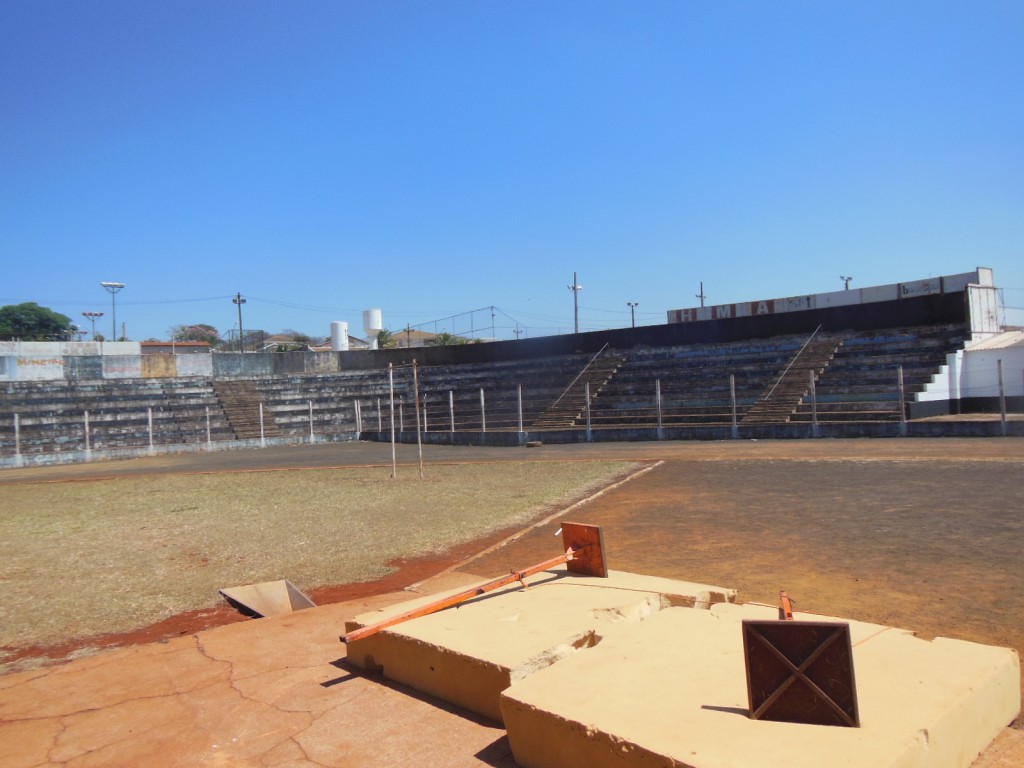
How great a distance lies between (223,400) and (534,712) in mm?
30935

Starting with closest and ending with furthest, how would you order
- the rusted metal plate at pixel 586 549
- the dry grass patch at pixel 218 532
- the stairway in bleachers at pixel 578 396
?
the rusted metal plate at pixel 586 549, the dry grass patch at pixel 218 532, the stairway in bleachers at pixel 578 396

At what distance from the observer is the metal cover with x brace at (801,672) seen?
8.53ft

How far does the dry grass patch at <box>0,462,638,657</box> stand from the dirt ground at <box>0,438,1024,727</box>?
551mm

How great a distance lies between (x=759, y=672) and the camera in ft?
8.96

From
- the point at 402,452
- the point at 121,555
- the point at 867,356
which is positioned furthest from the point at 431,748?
the point at 867,356

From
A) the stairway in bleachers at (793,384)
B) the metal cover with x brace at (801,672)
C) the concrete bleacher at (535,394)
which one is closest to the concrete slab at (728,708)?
the metal cover with x brace at (801,672)

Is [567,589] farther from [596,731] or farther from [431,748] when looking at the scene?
[596,731]

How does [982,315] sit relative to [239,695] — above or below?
above

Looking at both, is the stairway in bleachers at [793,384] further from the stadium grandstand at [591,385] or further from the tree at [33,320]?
the tree at [33,320]

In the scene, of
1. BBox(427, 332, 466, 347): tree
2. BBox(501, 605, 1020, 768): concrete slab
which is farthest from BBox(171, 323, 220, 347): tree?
BBox(501, 605, 1020, 768): concrete slab

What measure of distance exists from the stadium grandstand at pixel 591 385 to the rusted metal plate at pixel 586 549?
994 centimetres

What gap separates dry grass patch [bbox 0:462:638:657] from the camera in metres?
5.82

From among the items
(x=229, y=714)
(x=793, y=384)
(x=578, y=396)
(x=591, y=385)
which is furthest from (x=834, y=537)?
(x=591, y=385)

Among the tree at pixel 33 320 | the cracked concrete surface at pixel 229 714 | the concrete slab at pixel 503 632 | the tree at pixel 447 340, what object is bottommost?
the cracked concrete surface at pixel 229 714
